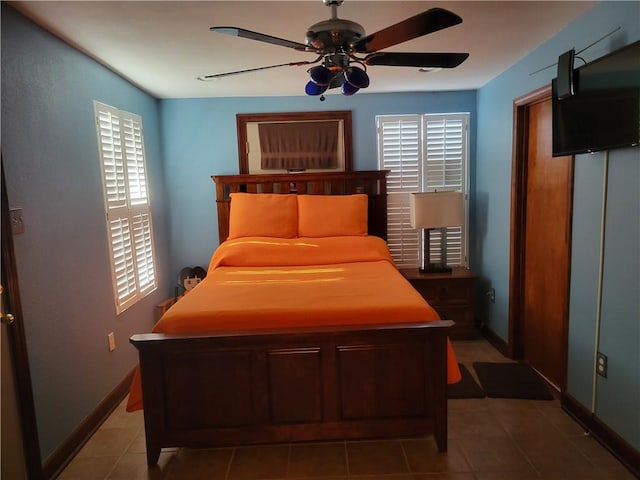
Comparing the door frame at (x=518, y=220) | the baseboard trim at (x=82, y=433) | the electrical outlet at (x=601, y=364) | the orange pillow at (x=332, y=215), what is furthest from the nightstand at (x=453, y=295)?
the baseboard trim at (x=82, y=433)

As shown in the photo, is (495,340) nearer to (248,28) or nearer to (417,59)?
(417,59)

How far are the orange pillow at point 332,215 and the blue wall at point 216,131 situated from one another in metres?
0.61

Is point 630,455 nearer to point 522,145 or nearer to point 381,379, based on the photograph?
point 381,379

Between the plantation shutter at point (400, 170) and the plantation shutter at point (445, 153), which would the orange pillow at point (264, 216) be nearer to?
the plantation shutter at point (400, 170)

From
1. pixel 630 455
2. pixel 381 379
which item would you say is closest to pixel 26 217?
pixel 381 379

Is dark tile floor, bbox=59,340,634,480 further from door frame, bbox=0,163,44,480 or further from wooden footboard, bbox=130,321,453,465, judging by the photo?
door frame, bbox=0,163,44,480

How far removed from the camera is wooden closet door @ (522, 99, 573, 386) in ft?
8.66

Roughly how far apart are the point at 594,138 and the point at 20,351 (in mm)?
3012

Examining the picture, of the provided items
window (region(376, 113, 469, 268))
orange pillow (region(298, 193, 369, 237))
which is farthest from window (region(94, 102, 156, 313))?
window (region(376, 113, 469, 268))

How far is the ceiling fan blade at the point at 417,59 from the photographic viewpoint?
6.43ft

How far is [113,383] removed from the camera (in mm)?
2836

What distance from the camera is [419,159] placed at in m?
4.08

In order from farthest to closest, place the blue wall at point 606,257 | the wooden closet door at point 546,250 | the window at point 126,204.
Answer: the window at point 126,204 < the wooden closet door at point 546,250 < the blue wall at point 606,257

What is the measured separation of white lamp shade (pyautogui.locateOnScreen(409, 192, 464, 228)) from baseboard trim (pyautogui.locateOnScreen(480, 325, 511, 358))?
1.02 meters
